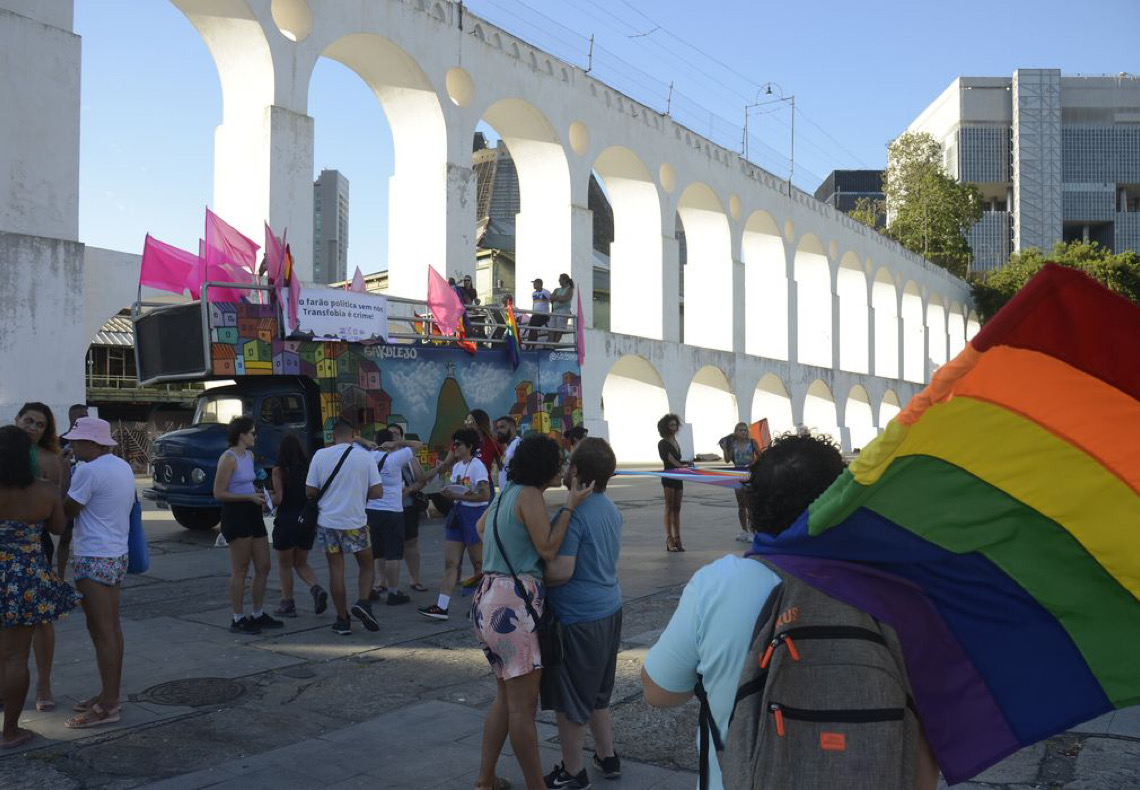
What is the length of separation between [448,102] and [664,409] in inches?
484

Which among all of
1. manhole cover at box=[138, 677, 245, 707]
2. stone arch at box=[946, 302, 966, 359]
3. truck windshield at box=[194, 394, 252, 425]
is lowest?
manhole cover at box=[138, 677, 245, 707]

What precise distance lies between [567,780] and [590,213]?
2544 centimetres

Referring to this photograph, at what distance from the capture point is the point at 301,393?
591 inches

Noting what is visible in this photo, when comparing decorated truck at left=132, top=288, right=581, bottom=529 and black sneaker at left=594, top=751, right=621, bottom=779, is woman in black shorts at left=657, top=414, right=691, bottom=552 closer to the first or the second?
decorated truck at left=132, top=288, right=581, bottom=529

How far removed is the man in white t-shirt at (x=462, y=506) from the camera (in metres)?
8.80

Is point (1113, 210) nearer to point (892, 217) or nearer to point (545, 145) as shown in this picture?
Answer: point (892, 217)

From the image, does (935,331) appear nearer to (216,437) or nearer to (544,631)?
(216,437)

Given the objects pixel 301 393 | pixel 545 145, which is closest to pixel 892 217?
A: pixel 545 145

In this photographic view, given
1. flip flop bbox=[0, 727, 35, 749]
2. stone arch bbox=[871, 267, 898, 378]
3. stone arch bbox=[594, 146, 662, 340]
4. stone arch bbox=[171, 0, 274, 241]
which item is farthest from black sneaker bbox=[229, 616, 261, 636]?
stone arch bbox=[871, 267, 898, 378]

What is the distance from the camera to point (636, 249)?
3203 cm

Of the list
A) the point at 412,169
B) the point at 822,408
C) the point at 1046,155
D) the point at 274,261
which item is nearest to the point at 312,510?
the point at 274,261

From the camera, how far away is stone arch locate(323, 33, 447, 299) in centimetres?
2319

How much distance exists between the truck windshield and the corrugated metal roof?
20793mm

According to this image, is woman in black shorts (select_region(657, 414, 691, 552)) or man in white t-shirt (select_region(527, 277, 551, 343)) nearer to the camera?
woman in black shorts (select_region(657, 414, 691, 552))
